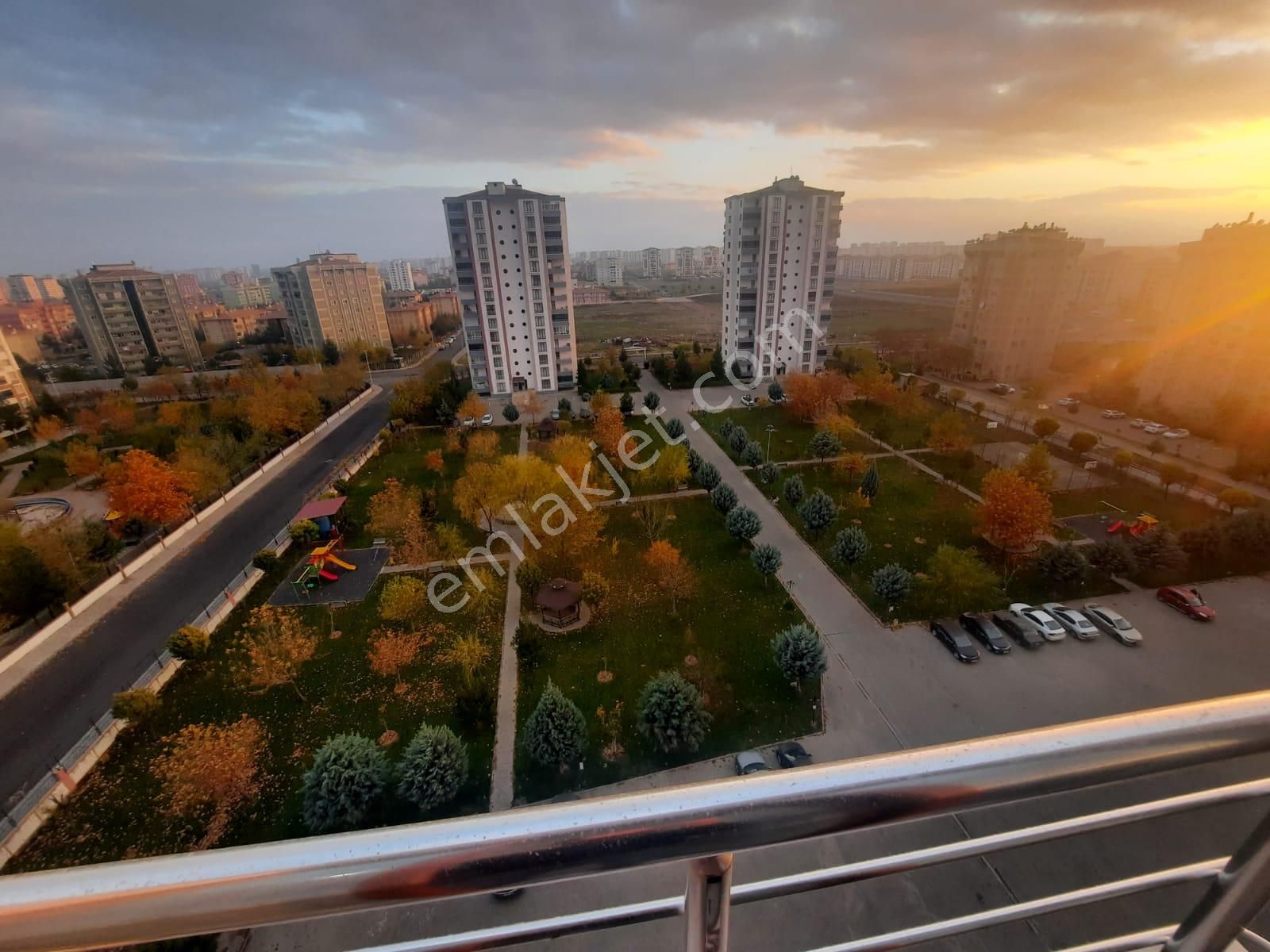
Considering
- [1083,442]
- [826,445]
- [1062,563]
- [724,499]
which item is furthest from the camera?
[1083,442]

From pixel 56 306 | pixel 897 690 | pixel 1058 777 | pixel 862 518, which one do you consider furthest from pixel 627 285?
pixel 1058 777

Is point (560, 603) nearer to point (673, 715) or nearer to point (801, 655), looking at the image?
point (673, 715)

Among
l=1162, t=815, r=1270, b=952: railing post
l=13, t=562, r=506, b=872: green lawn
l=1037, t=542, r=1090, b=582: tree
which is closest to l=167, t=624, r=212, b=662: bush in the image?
l=13, t=562, r=506, b=872: green lawn

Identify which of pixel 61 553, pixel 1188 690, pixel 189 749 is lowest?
pixel 1188 690

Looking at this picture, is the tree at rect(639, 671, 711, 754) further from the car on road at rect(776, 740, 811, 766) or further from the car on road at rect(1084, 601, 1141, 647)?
the car on road at rect(1084, 601, 1141, 647)

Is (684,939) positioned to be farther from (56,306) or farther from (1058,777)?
(56,306)

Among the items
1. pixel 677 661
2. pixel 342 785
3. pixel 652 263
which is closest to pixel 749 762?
pixel 677 661
